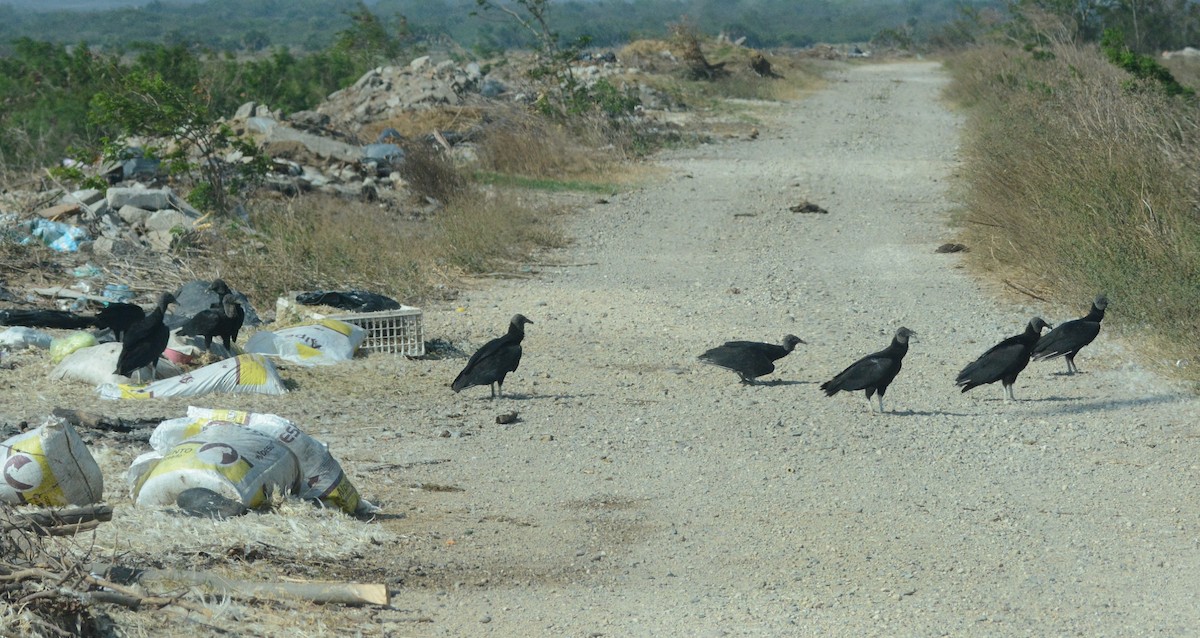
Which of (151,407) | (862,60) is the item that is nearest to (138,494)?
(151,407)

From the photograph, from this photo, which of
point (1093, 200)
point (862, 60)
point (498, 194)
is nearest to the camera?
point (1093, 200)

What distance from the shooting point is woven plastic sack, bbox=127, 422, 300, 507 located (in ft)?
17.5

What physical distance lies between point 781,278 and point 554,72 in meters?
11.0

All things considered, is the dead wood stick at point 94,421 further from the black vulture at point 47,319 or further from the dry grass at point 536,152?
the dry grass at point 536,152

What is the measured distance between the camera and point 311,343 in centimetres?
880

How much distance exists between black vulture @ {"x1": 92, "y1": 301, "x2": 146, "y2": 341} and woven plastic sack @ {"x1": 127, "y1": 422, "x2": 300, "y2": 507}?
313 centimetres

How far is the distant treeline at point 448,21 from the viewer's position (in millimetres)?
90500

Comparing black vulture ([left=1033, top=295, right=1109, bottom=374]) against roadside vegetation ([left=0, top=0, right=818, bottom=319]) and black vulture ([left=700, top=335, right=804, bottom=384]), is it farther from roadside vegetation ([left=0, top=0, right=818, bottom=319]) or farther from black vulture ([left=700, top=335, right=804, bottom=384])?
roadside vegetation ([left=0, top=0, right=818, bottom=319])

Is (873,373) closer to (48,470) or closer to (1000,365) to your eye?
(1000,365)

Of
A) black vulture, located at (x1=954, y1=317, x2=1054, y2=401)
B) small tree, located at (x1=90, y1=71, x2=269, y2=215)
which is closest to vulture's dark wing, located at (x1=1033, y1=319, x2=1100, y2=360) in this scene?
black vulture, located at (x1=954, y1=317, x2=1054, y2=401)

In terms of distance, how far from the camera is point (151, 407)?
7.64m

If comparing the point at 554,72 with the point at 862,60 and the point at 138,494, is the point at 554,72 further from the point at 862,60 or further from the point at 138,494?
the point at 862,60

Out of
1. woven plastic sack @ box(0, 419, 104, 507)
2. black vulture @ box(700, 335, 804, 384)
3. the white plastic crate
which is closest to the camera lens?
woven plastic sack @ box(0, 419, 104, 507)

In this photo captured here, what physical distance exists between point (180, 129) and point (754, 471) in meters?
9.42
